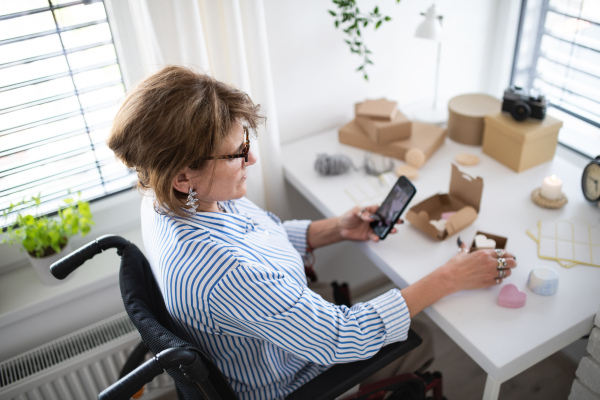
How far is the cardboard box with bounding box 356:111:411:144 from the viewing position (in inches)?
68.3

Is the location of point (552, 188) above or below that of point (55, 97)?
below

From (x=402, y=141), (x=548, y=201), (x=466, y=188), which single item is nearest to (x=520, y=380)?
(x=548, y=201)

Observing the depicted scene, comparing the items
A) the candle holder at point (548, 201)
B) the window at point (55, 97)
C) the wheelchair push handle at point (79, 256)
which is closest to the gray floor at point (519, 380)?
the candle holder at point (548, 201)

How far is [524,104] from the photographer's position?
63.0 inches

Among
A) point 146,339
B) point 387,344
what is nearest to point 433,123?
point 387,344

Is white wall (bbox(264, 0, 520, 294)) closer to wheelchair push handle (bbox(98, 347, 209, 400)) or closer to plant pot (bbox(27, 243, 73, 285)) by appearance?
plant pot (bbox(27, 243, 73, 285))

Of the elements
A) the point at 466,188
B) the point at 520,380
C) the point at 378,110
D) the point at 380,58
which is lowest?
the point at 520,380

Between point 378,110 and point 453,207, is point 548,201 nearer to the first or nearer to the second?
point 453,207

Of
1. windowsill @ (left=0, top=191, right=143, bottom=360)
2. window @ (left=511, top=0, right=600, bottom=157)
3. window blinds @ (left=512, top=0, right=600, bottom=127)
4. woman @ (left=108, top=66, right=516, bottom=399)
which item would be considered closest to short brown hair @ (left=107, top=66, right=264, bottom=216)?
woman @ (left=108, top=66, right=516, bottom=399)

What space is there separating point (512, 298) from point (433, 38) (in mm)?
906

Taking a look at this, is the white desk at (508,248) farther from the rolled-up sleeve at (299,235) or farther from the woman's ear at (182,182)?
the woman's ear at (182,182)

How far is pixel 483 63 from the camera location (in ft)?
7.22

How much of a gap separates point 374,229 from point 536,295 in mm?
446

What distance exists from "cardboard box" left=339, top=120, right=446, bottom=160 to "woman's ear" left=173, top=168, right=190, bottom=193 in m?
0.85
